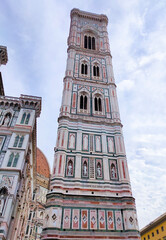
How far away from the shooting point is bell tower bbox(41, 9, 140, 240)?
12.3 metres

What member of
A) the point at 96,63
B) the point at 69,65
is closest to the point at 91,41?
the point at 96,63

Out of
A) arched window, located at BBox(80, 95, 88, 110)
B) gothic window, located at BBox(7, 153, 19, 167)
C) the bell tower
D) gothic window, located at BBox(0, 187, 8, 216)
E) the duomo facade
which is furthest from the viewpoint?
arched window, located at BBox(80, 95, 88, 110)

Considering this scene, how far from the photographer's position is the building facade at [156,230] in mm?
26016

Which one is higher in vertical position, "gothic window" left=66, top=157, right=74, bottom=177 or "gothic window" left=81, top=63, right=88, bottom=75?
"gothic window" left=81, top=63, right=88, bottom=75

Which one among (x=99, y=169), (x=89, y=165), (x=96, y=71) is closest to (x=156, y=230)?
(x=99, y=169)

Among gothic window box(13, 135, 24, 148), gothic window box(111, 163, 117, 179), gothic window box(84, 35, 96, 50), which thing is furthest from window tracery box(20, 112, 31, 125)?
gothic window box(84, 35, 96, 50)

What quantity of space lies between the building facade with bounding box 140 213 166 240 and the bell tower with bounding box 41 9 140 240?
52.7ft

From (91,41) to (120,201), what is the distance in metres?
22.1

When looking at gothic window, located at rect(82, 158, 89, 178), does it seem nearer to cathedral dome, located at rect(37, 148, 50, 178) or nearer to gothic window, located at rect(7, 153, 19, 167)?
gothic window, located at rect(7, 153, 19, 167)

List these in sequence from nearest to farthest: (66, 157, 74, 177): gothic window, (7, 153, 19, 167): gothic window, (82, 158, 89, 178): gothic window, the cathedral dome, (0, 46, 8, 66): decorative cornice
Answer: (7, 153, 19, 167): gothic window < (66, 157, 74, 177): gothic window < (82, 158, 89, 178): gothic window < (0, 46, 8, 66): decorative cornice < the cathedral dome

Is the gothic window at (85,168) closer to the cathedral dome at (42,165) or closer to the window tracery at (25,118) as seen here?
the window tracery at (25,118)

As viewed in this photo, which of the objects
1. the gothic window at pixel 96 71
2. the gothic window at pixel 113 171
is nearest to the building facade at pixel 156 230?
the gothic window at pixel 113 171

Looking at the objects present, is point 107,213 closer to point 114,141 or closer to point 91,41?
point 114,141

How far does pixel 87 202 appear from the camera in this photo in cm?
1323
